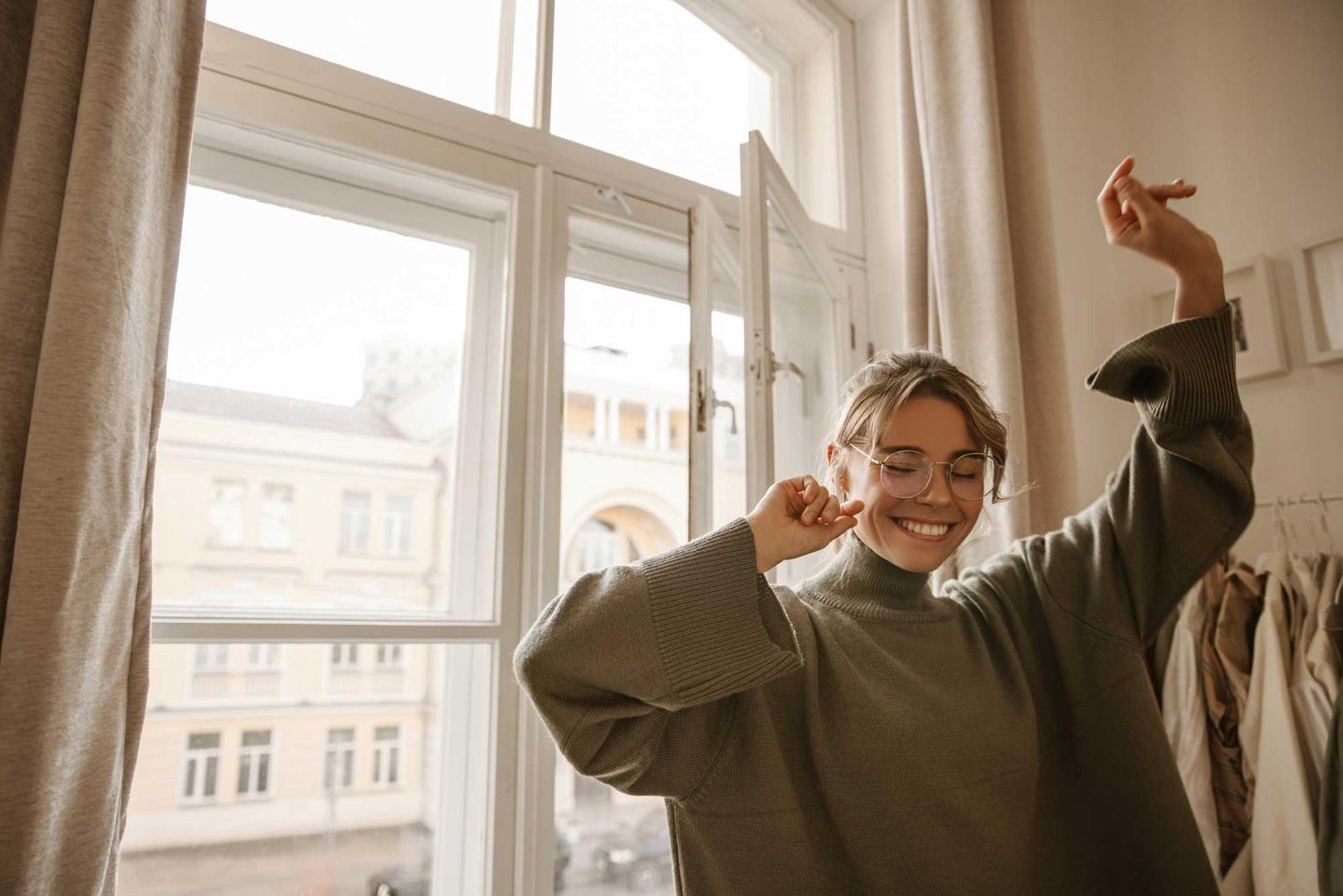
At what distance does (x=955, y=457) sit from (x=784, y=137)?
1505 mm

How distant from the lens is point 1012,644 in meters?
1.04

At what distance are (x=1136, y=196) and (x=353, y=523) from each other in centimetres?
116

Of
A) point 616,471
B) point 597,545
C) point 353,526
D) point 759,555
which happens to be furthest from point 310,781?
point 759,555

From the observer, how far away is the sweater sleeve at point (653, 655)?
73 cm

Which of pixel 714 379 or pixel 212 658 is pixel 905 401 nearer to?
pixel 714 379

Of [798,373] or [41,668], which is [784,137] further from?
[41,668]

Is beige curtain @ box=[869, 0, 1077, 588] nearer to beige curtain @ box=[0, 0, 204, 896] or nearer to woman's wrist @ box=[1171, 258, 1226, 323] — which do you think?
woman's wrist @ box=[1171, 258, 1226, 323]

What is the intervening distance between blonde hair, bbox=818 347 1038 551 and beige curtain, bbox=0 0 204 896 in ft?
2.52

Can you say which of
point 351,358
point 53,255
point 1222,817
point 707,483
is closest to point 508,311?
point 351,358

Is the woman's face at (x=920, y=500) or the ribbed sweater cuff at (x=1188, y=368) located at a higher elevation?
the ribbed sweater cuff at (x=1188, y=368)

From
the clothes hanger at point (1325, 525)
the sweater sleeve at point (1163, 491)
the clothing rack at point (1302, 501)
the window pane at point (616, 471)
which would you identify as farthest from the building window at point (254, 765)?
the clothes hanger at point (1325, 525)

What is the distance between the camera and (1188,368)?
95 cm

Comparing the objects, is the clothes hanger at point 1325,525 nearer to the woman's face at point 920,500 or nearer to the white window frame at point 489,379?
the woman's face at point 920,500

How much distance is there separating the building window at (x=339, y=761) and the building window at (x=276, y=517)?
0.96 ft
